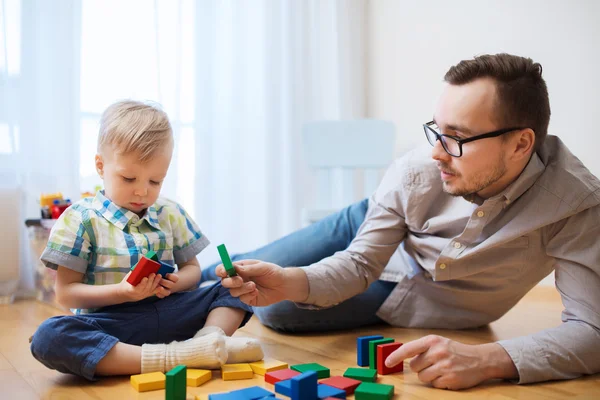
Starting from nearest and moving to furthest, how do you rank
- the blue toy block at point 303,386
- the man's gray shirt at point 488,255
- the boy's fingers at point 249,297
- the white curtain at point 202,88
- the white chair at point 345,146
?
the blue toy block at point 303,386 < the man's gray shirt at point 488,255 < the boy's fingers at point 249,297 < the white curtain at point 202,88 < the white chair at point 345,146

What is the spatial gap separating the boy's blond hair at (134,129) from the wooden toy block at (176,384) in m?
0.52

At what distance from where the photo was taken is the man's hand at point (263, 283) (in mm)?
1372

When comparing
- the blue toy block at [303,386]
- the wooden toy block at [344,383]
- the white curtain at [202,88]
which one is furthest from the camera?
the white curtain at [202,88]

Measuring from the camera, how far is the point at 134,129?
1.38m

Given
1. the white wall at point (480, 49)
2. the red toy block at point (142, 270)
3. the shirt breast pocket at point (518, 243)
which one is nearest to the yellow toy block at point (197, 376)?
the red toy block at point (142, 270)

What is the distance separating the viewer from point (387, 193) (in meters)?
1.65

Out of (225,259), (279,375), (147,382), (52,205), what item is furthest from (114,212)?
(52,205)

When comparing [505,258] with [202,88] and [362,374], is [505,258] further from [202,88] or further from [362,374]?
[202,88]

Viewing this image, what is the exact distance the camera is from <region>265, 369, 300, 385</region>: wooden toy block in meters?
1.24

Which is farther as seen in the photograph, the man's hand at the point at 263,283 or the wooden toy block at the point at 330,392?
the man's hand at the point at 263,283

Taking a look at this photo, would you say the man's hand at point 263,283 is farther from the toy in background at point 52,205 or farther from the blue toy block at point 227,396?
the toy in background at point 52,205

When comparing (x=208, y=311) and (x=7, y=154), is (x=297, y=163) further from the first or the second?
(x=208, y=311)

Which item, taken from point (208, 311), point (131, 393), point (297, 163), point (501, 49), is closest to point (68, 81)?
point (297, 163)

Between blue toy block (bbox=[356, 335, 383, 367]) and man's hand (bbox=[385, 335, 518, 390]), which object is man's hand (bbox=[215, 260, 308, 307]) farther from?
man's hand (bbox=[385, 335, 518, 390])
